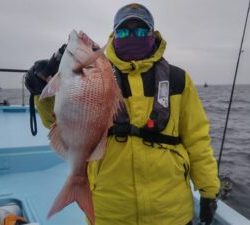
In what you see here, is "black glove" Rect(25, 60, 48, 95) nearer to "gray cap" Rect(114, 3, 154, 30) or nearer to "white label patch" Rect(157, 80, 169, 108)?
"gray cap" Rect(114, 3, 154, 30)

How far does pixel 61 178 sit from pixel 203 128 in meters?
2.86

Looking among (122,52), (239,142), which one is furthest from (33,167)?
(239,142)

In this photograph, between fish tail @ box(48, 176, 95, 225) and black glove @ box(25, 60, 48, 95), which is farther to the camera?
black glove @ box(25, 60, 48, 95)

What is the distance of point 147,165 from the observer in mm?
2279

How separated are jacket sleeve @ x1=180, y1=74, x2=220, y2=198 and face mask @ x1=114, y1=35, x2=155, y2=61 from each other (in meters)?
0.32

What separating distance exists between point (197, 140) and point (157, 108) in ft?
1.20

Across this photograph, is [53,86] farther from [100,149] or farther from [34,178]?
[34,178]

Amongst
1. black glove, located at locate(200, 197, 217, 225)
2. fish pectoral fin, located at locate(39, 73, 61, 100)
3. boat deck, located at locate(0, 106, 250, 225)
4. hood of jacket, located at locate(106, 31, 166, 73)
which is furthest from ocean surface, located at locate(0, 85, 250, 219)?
fish pectoral fin, located at locate(39, 73, 61, 100)

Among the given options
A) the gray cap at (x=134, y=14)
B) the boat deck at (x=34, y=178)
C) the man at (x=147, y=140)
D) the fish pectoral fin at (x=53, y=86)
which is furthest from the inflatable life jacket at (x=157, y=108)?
the boat deck at (x=34, y=178)

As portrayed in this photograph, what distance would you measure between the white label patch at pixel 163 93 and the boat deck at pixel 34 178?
1444mm

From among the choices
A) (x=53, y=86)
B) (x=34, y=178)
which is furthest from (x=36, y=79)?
(x=34, y=178)

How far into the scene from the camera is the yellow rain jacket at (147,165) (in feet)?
7.53

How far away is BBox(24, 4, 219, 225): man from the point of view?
2.30m

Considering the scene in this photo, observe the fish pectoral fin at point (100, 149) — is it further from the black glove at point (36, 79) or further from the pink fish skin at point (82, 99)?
the black glove at point (36, 79)
